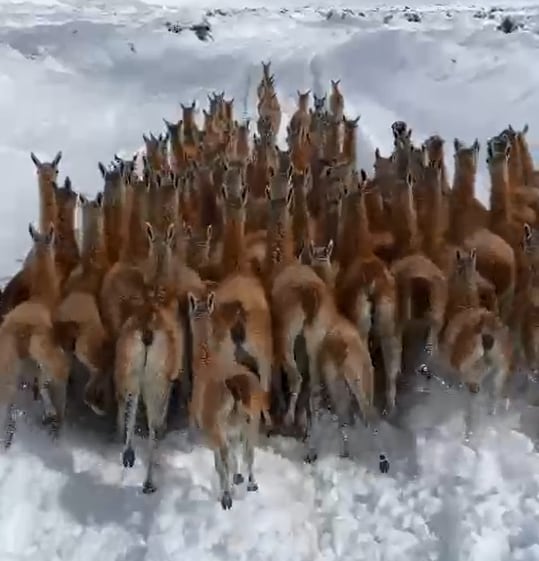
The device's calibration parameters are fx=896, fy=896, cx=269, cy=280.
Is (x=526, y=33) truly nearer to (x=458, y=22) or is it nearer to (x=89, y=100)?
(x=458, y=22)

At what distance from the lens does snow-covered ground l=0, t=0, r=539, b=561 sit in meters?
3.58

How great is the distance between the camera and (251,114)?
39.2 ft

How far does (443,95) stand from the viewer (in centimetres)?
1330

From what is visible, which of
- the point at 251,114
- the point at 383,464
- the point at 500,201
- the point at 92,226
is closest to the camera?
the point at 383,464

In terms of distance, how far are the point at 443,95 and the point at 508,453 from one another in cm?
1004

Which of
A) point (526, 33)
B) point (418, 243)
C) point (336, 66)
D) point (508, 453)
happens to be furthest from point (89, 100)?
point (508, 453)

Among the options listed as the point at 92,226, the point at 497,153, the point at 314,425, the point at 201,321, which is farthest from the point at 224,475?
the point at 497,153

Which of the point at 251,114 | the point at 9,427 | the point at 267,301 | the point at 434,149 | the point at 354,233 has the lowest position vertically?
the point at 251,114

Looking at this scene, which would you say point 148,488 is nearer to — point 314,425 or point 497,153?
point 314,425

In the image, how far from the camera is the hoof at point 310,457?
4133 millimetres

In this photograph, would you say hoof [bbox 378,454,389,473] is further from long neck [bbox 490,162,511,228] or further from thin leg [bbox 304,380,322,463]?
long neck [bbox 490,162,511,228]

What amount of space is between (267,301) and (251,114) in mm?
8135

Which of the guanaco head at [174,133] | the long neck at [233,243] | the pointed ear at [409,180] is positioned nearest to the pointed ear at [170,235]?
the long neck at [233,243]

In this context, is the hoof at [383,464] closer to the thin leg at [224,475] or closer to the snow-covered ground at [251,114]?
the snow-covered ground at [251,114]
